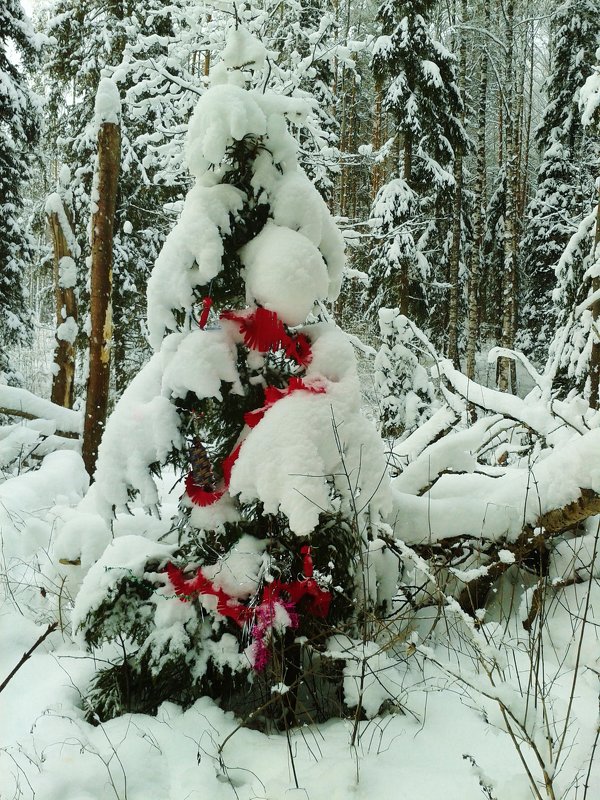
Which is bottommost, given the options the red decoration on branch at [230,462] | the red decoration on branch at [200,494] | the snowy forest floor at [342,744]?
the snowy forest floor at [342,744]

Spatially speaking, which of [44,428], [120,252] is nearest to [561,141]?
[120,252]

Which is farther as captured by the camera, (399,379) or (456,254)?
(456,254)

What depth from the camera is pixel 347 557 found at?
241cm

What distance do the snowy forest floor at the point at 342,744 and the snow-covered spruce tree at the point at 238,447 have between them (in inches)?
7.2

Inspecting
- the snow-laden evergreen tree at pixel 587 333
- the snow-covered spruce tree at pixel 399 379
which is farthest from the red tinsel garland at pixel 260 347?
the snow-covered spruce tree at pixel 399 379

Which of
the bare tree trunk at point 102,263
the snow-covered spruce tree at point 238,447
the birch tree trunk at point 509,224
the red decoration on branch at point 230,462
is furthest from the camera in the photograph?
the birch tree trunk at point 509,224

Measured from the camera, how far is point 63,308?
7613 mm

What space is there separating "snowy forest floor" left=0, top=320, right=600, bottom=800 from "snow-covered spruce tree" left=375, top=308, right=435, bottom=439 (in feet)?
17.4

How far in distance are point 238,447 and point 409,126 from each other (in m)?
12.1

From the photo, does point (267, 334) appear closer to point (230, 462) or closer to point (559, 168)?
point (230, 462)

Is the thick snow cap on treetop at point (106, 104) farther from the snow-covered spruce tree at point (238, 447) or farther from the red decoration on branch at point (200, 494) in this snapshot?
the red decoration on branch at point (200, 494)

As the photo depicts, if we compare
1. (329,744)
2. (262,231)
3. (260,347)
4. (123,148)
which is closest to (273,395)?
(260,347)

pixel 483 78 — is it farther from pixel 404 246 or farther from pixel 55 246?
pixel 55 246

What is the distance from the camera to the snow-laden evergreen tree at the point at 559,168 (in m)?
16.0
